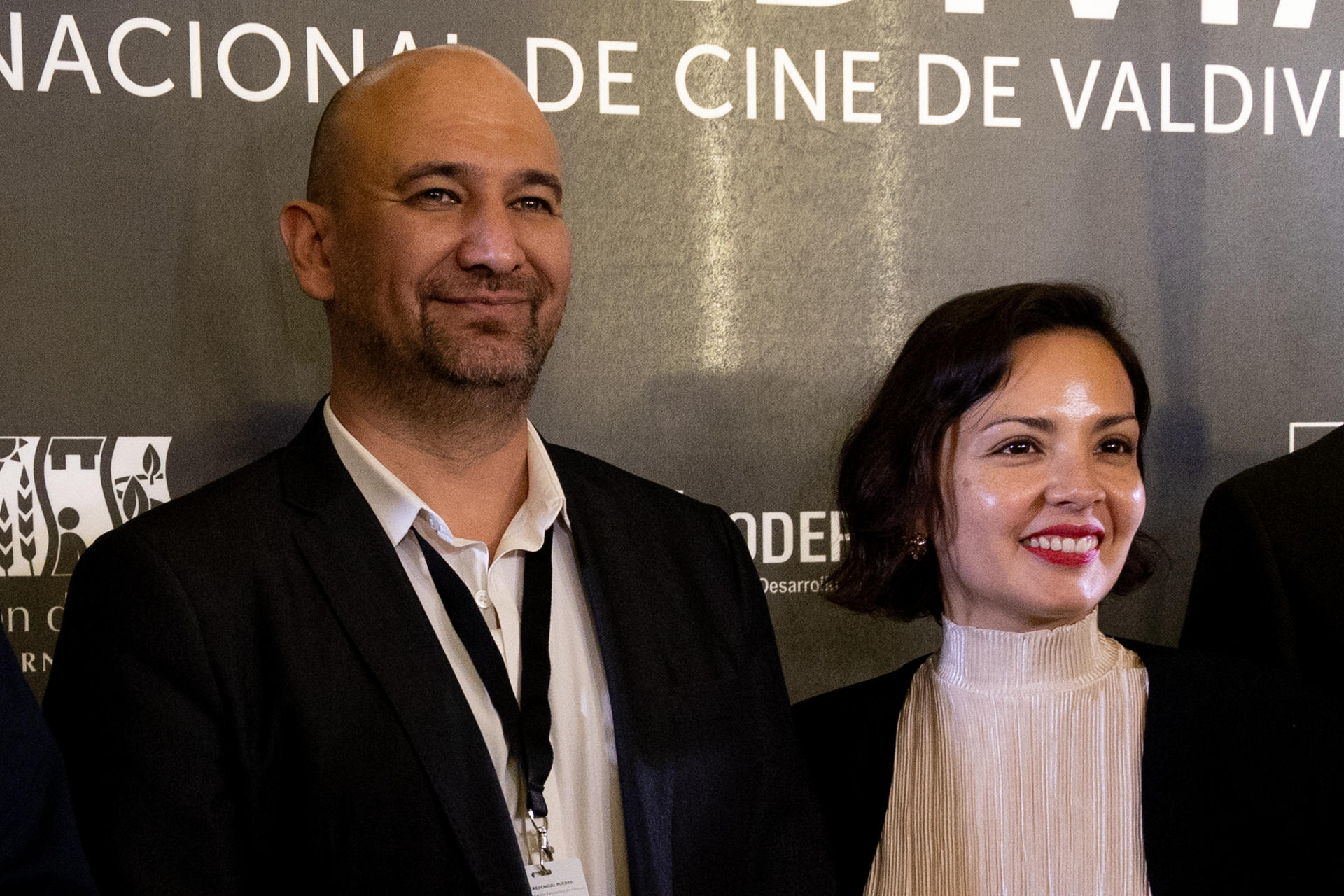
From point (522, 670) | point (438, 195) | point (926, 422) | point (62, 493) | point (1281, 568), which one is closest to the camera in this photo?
point (522, 670)

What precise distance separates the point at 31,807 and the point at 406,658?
1.55 feet

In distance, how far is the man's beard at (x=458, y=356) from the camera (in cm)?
188

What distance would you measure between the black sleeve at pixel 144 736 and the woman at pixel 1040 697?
96cm

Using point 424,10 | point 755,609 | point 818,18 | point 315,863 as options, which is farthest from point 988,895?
point 424,10

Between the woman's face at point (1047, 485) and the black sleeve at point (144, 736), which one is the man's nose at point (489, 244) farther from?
the woman's face at point (1047, 485)

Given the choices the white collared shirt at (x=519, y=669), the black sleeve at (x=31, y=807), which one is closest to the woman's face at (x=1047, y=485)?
the white collared shirt at (x=519, y=669)

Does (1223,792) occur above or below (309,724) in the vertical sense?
below

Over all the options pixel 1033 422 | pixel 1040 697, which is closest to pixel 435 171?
pixel 1033 422

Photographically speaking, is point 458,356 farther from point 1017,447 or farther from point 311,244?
point 1017,447

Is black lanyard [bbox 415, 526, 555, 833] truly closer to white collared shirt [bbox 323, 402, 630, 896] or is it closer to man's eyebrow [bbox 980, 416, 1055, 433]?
white collared shirt [bbox 323, 402, 630, 896]

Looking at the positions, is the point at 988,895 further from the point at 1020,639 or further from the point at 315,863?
the point at 315,863

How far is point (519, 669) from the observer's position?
1.86 meters

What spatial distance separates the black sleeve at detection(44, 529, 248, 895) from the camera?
1573 millimetres

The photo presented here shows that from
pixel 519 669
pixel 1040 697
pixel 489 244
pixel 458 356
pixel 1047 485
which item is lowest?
pixel 1040 697
